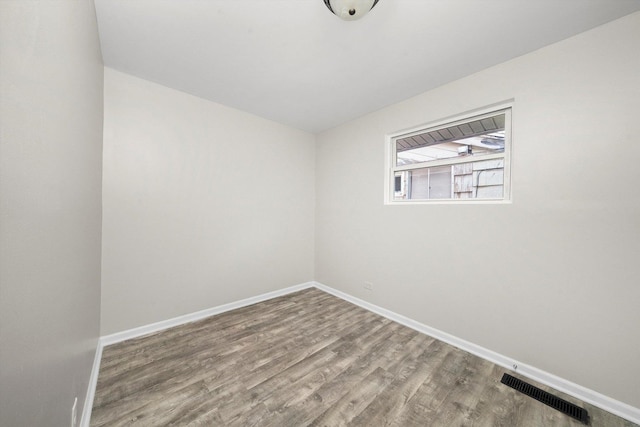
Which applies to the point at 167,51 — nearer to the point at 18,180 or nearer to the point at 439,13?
the point at 18,180

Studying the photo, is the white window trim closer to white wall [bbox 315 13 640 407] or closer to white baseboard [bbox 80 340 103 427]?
white wall [bbox 315 13 640 407]

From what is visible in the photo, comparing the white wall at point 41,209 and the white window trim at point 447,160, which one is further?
the white window trim at point 447,160

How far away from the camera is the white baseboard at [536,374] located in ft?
4.97

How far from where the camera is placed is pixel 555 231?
176 centimetres

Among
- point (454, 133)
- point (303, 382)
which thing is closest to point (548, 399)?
point (303, 382)

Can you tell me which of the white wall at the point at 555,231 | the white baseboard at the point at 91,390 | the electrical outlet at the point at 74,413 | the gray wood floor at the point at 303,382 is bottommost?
the gray wood floor at the point at 303,382

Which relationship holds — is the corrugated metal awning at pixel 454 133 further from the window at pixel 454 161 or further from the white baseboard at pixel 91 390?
the white baseboard at pixel 91 390

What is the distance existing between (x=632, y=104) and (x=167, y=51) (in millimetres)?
3523

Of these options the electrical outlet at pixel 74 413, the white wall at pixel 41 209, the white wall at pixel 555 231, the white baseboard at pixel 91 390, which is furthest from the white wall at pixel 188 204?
the white wall at pixel 555 231

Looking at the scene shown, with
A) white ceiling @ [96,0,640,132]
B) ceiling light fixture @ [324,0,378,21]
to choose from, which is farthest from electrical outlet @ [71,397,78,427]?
ceiling light fixture @ [324,0,378,21]

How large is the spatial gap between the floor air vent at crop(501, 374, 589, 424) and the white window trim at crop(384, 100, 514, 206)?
146cm

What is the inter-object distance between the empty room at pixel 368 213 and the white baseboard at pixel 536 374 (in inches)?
0.6

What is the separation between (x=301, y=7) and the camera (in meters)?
1.52

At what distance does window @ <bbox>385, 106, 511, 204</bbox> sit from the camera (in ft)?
6.94
